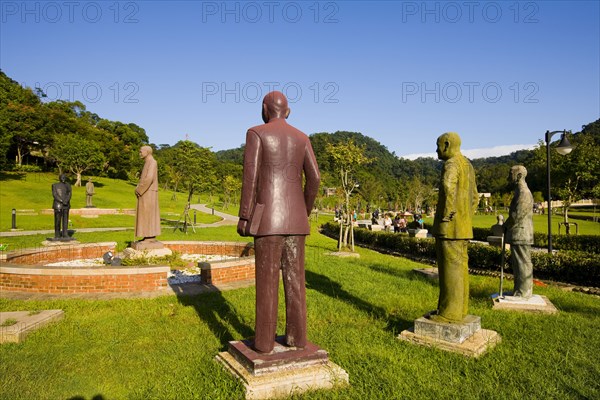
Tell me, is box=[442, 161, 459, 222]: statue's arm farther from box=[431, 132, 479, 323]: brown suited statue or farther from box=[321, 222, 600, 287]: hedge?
box=[321, 222, 600, 287]: hedge

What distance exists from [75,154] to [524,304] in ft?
159

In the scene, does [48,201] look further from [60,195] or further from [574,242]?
[574,242]

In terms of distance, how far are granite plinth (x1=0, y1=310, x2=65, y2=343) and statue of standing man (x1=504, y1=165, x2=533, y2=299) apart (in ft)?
24.4

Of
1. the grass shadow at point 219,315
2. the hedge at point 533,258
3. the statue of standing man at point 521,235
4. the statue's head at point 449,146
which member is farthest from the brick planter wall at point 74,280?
the hedge at point 533,258

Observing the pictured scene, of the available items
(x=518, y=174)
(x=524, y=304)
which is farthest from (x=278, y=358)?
(x=518, y=174)

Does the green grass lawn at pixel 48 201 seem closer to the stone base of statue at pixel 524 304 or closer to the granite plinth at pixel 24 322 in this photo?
the granite plinth at pixel 24 322

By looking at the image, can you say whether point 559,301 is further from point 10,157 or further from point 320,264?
point 10,157

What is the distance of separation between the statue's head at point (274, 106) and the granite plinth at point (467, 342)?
325 cm

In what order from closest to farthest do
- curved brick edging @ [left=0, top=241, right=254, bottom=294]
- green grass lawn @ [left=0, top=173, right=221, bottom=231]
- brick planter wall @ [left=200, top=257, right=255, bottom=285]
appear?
curved brick edging @ [left=0, top=241, right=254, bottom=294] < brick planter wall @ [left=200, top=257, right=255, bottom=285] < green grass lawn @ [left=0, top=173, right=221, bottom=231]

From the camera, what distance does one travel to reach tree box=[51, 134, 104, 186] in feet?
148

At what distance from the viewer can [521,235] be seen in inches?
282

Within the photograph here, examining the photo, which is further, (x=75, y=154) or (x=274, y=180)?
(x=75, y=154)

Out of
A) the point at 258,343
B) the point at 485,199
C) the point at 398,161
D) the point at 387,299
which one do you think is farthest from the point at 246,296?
the point at 398,161

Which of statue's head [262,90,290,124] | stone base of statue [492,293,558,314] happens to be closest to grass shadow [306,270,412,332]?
stone base of statue [492,293,558,314]
